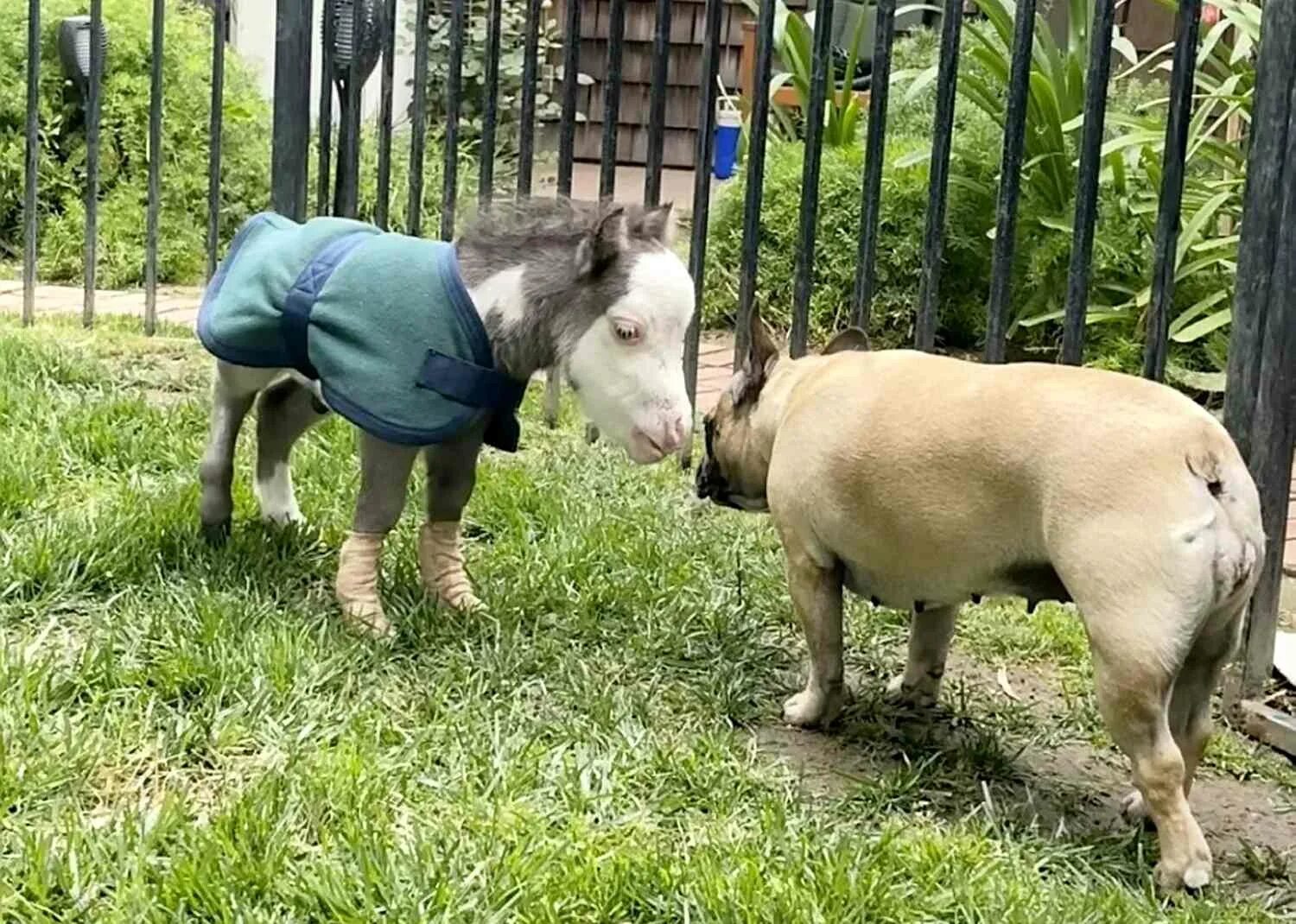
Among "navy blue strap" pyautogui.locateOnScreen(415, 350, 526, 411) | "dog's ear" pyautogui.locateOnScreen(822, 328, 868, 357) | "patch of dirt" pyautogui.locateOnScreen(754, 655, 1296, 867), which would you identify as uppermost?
"dog's ear" pyautogui.locateOnScreen(822, 328, 868, 357)

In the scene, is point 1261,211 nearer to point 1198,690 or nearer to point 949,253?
point 1198,690

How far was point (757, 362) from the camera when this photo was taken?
350 centimetres

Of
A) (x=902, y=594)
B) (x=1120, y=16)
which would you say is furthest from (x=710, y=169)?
(x=1120, y=16)

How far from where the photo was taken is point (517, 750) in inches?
114

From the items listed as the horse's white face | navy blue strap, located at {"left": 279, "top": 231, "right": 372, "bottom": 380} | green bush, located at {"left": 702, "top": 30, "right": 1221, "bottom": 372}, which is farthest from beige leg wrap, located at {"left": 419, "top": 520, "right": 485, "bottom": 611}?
green bush, located at {"left": 702, "top": 30, "right": 1221, "bottom": 372}

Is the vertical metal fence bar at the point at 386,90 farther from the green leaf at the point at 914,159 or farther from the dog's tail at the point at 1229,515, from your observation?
the dog's tail at the point at 1229,515

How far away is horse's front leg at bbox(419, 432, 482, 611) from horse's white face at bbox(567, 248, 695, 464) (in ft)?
1.31

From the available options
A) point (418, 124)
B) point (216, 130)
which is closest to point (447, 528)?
point (418, 124)

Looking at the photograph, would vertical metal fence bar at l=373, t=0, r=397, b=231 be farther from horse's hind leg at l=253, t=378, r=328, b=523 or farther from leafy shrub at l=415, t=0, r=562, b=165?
leafy shrub at l=415, t=0, r=562, b=165

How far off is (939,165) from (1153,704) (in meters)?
1.98

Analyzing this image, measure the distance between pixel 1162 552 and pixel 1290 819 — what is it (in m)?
0.87

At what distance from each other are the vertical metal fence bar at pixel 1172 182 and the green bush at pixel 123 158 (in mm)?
5244

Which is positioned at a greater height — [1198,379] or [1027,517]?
[1027,517]

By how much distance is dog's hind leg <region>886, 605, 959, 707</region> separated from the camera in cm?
339
